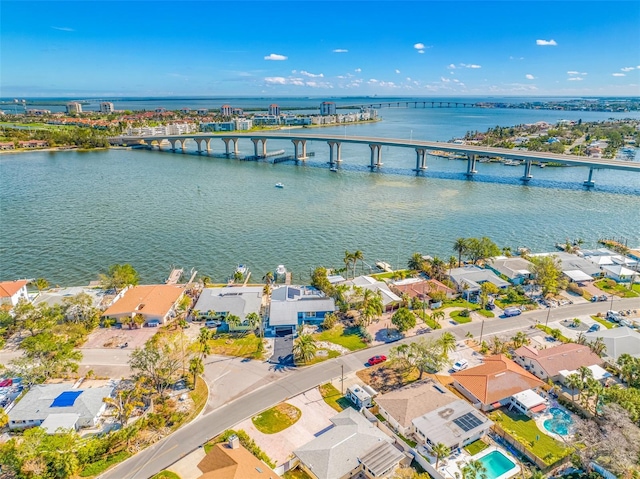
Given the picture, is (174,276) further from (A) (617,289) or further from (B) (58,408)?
(A) (617,289)

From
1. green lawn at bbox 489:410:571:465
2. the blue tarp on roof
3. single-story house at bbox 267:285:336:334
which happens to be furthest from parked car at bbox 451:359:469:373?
the blue tarp on roof

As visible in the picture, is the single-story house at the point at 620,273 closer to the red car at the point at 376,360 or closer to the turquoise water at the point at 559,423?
the turquoise water at the point at 559,423

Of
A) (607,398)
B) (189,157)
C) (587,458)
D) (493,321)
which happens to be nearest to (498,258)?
(493,321)

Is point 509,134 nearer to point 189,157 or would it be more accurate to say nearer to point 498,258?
point 189,157

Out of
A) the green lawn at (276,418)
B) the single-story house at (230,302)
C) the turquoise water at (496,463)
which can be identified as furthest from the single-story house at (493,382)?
the single-story house at (230,302)

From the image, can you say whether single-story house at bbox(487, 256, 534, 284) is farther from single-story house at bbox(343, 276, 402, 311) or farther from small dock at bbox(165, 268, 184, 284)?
small dock at bbox(165, 268, 184, 284)

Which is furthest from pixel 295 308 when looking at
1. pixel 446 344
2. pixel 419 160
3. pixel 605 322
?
pixel 419 160
